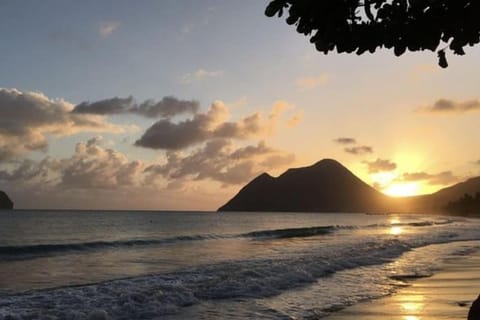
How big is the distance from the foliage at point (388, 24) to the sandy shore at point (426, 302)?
290 inches

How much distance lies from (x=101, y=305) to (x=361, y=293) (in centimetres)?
714

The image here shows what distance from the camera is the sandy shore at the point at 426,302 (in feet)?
36.0

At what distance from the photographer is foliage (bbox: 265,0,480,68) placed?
458cm


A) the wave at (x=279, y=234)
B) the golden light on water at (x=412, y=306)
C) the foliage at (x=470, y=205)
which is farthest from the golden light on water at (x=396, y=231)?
the foliage at (x=470, y=205)

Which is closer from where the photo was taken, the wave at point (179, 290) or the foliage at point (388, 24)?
the foliage at point (388, 24)

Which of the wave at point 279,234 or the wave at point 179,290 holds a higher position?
the wave at point 179,290

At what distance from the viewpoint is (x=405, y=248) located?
32.0 metres

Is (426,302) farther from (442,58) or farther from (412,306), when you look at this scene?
(442,58)

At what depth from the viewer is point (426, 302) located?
1244 centimetres

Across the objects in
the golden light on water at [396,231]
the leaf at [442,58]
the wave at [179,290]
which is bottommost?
the golden light on water at [396,231]

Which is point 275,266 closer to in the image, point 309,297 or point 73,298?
point 309,297

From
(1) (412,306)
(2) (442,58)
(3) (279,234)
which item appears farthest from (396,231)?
(2) (442,58)

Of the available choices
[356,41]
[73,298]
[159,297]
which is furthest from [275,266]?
[356,41]

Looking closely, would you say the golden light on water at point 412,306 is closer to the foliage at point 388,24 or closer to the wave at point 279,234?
the foliage at point 388,24
